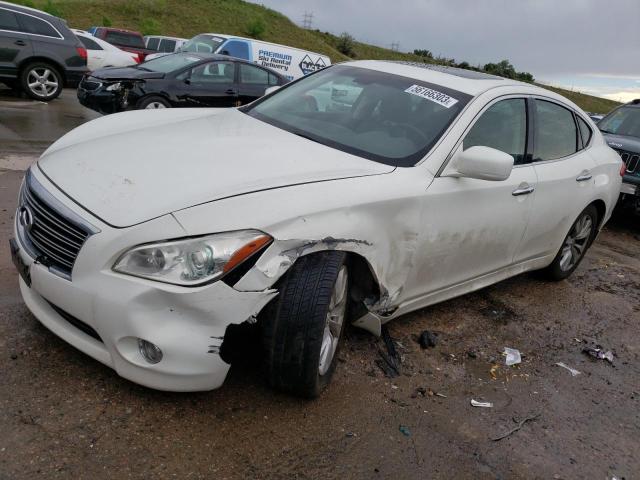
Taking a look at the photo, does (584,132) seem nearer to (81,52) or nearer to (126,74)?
(126,74)

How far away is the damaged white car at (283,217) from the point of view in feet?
7.59

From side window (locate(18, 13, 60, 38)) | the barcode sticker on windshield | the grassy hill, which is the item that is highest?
the barcode sticker on windshield

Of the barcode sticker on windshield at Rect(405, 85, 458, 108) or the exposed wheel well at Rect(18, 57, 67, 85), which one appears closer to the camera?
the barcode sticker on windshield at Rect(405, 85, 458, 108)

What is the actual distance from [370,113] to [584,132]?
2333 mm

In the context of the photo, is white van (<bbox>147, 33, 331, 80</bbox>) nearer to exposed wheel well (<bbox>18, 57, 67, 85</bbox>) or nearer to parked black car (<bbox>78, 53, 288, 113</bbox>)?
exposed wheel well (<bbox>18, 57, 67, 85</bbox>)

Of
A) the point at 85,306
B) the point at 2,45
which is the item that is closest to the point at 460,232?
the point at 85,306

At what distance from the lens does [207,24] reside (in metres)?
41.7

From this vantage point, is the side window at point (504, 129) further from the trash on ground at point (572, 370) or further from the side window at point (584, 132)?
the trash on ground at point (572, 370)

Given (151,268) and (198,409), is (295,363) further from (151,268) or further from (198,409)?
(151,268)

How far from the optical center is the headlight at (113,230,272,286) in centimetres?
229

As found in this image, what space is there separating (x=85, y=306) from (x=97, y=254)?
23 cm

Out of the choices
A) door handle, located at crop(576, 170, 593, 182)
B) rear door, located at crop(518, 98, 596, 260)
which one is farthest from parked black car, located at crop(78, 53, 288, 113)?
door handle, located at crop(576, 170, 593, 182)

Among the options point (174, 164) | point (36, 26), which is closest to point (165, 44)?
point (36, 26)

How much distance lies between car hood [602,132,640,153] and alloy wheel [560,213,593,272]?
322 cm
